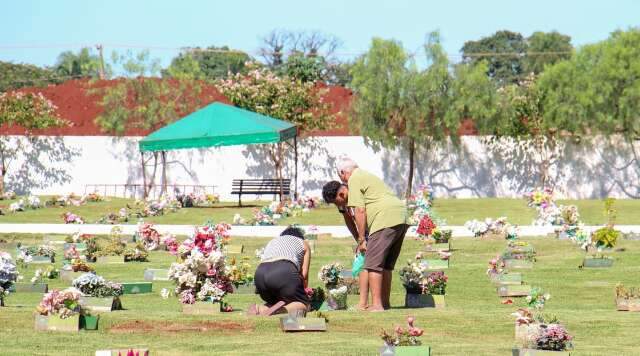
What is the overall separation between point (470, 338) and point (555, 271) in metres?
9.32

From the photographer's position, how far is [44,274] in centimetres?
2284

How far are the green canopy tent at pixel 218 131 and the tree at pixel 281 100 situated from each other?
Answer: 1190 centimetres

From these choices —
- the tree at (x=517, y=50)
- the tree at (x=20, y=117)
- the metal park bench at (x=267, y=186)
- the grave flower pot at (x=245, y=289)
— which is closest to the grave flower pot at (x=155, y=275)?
the grave flower pot at (x=245, y=289)

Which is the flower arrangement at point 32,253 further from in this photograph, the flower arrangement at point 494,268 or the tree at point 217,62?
the tree at point 217,62

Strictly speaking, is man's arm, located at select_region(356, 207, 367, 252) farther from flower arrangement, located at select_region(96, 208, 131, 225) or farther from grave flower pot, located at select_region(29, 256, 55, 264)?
flower arrangement, located at select_region(96, 208, 131, 225)

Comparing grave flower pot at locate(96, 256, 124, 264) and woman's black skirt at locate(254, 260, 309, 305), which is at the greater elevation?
woman's black skirt at locate(254, 260, 309, 305)

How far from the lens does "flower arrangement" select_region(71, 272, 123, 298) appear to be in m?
17.6

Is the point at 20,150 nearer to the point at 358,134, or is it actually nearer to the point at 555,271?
the point at 358,134

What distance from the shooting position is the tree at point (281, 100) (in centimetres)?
5972

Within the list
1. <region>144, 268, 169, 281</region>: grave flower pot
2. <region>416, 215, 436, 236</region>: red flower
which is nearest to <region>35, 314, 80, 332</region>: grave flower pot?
<region>144, 268, 169, 281</region>: grave flower pot

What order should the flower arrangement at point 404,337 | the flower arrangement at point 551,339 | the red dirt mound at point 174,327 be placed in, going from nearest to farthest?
the flower arrangement at point 404,337 < the flower arrangement at point 551,339 < the red dirt mound at point 174,327

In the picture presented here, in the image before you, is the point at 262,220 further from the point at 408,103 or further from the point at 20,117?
the point at 20,117

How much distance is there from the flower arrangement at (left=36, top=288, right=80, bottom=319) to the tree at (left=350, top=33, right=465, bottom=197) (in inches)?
1657

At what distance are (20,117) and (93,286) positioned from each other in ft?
142
